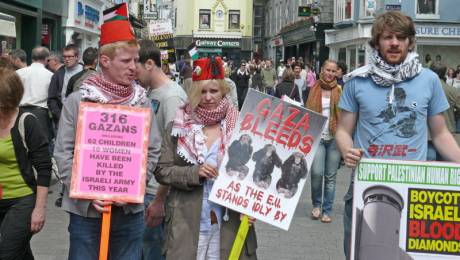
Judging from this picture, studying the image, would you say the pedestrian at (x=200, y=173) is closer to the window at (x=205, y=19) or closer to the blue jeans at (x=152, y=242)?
the blue jeans at (x=152, y=242)

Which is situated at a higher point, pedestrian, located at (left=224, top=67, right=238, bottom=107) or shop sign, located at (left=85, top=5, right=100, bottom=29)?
shop sign, located at (left=85, top=5, right=100, bottom=29)

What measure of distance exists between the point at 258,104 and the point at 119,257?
1193 millimetres

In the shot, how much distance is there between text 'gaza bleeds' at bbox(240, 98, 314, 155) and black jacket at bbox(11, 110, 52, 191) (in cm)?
127

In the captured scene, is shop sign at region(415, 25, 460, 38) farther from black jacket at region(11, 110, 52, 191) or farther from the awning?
black jacket at region(11, 110, 52, 191)

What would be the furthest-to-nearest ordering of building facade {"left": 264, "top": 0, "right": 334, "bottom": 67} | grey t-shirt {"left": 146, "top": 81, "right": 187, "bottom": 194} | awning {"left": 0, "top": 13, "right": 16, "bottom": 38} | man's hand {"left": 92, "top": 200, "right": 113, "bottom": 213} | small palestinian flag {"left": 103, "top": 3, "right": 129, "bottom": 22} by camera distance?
building facade {"left": 264, "top": 0, "right": 334, "bottom": 67}
awning {"left": 0, "top": 13, "right": 16, "bottom": 38}
grey t-shirt {"left": 146, "top": 81, "right": 187, "bottom": 194}
small palestinian flag {"left": 103, "top": 3, "right": 129, "bottom": 22}
man's hand {"left": 92, "top": 200, "right": 113, "bottom": 213}

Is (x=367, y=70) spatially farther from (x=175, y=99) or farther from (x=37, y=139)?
(x=37, y=139)

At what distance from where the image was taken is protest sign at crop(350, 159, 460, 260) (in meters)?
3.82

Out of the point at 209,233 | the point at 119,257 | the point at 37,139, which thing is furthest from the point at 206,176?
the point at 37,139

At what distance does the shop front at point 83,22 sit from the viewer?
26548 mm

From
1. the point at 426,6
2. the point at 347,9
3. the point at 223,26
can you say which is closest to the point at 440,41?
the point at 426,6

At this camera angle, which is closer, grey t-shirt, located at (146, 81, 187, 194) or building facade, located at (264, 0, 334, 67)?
grey t-shirt, located at (146, 81, 187, 194)

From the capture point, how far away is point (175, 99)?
5.21m

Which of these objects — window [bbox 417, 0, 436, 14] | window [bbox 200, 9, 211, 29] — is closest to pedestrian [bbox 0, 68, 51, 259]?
window [bbox 417, 0, 436, 14]

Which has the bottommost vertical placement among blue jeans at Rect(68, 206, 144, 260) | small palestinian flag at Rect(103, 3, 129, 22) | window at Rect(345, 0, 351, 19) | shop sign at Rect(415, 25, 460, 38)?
blue jeans at Rect(68, 206, 144, 260)
